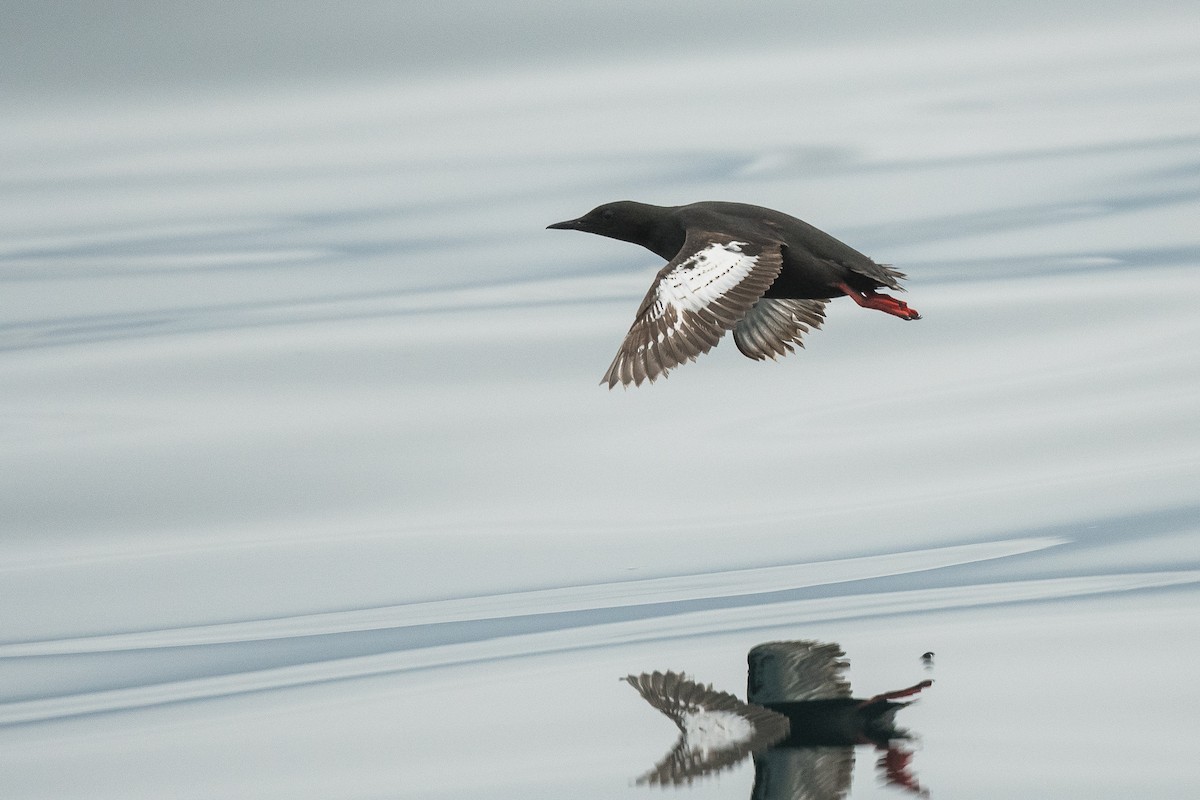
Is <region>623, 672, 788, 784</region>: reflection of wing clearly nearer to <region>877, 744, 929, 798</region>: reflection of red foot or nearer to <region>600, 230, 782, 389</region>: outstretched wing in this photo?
<region>877, 744, 929, 798</region>: reflection of red foot

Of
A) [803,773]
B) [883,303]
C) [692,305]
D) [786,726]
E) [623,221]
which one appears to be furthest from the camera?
[623,221]

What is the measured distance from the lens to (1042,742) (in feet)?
14.0

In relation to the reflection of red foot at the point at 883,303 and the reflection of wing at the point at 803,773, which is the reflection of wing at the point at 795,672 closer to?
the reflection of wing at the point at 803,773

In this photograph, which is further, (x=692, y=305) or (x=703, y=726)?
(x=692, y=305)

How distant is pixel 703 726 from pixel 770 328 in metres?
2.68

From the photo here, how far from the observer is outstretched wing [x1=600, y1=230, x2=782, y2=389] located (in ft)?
18.0

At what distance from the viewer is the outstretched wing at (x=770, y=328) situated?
22.6ft

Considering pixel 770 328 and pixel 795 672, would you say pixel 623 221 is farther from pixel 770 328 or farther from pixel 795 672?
pixel 795 672

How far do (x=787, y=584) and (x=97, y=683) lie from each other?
1.95 meters

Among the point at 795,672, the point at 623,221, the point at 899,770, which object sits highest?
the point at 623,221

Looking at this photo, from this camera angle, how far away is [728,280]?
5.65 meters

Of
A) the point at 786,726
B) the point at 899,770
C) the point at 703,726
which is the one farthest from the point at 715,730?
the point at 899,770

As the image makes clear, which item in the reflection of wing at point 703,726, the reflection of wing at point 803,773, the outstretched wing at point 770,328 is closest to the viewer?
the reflection of wing at point 803,773

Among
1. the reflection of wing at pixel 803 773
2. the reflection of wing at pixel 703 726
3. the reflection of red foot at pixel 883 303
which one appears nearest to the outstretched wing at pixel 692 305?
the reflection of red foot at pixel 883 303
